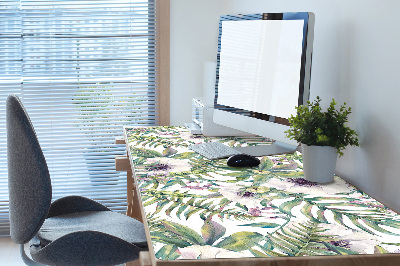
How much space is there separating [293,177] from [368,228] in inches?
19.4

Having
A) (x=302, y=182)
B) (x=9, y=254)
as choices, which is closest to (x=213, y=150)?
(x=302, y=182)

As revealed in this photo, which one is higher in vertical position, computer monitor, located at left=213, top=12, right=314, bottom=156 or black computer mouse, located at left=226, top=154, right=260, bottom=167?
computer monitor, located at left=213, top=12, right=314, bottom=156

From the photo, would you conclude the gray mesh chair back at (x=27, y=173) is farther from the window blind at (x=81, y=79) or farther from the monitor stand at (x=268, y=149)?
the window blind at (x=81, y=79)

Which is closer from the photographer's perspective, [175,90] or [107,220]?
[107,220]

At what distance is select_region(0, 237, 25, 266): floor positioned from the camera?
3.08 m

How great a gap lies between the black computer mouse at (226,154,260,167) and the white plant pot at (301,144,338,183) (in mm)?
242

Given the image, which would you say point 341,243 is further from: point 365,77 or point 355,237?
point 365,77

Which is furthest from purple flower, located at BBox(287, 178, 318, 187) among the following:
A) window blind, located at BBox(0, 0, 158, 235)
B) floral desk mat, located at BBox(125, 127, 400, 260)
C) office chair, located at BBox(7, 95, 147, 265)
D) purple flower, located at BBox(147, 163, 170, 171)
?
window blind, located at BBox(0, 0, 158, 235)

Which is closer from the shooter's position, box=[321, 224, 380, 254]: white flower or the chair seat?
box=[321, 224, 380, 254]: white flower

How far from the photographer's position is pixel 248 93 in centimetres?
223

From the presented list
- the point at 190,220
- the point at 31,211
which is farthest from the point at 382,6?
the point at 31,211

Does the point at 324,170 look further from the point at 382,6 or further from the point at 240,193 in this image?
the point at 382,6

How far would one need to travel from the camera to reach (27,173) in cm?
176

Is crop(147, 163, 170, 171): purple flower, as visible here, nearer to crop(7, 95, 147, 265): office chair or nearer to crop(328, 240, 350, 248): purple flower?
crop(7, 95, 147, 265): office chair
